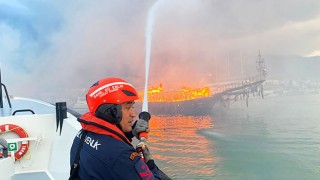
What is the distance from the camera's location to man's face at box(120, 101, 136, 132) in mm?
1071

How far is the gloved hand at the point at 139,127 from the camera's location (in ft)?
4.18

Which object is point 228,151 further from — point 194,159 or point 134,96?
point 134,96

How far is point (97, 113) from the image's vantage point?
1.04 m

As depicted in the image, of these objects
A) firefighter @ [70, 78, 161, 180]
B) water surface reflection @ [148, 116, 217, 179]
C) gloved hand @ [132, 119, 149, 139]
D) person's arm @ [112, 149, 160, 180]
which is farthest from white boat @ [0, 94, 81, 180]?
water surface reflection @ [148, 116, 217, 179]

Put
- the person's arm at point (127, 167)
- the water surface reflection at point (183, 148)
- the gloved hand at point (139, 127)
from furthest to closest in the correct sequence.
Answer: the water surface reflection at point (183, 148), the gloved hand at point (139, 127), the person's arm at point (127, 167)

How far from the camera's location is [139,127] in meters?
1.29

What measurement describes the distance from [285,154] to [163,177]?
3197cm

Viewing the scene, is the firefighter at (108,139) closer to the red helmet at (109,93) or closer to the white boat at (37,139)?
the red helmet at (109,93)

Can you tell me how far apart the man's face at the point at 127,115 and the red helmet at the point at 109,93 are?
3cm

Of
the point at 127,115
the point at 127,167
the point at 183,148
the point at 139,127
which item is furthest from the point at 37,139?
the point at 183,148

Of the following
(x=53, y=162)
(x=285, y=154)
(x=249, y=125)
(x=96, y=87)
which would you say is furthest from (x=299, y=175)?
(x=249, y=125)

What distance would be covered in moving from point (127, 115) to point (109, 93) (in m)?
0.11

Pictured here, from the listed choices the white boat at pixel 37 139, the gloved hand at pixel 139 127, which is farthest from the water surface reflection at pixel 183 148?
the gloved hand at pixel 139 127

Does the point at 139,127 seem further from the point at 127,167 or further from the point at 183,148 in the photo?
the point at 183,148
